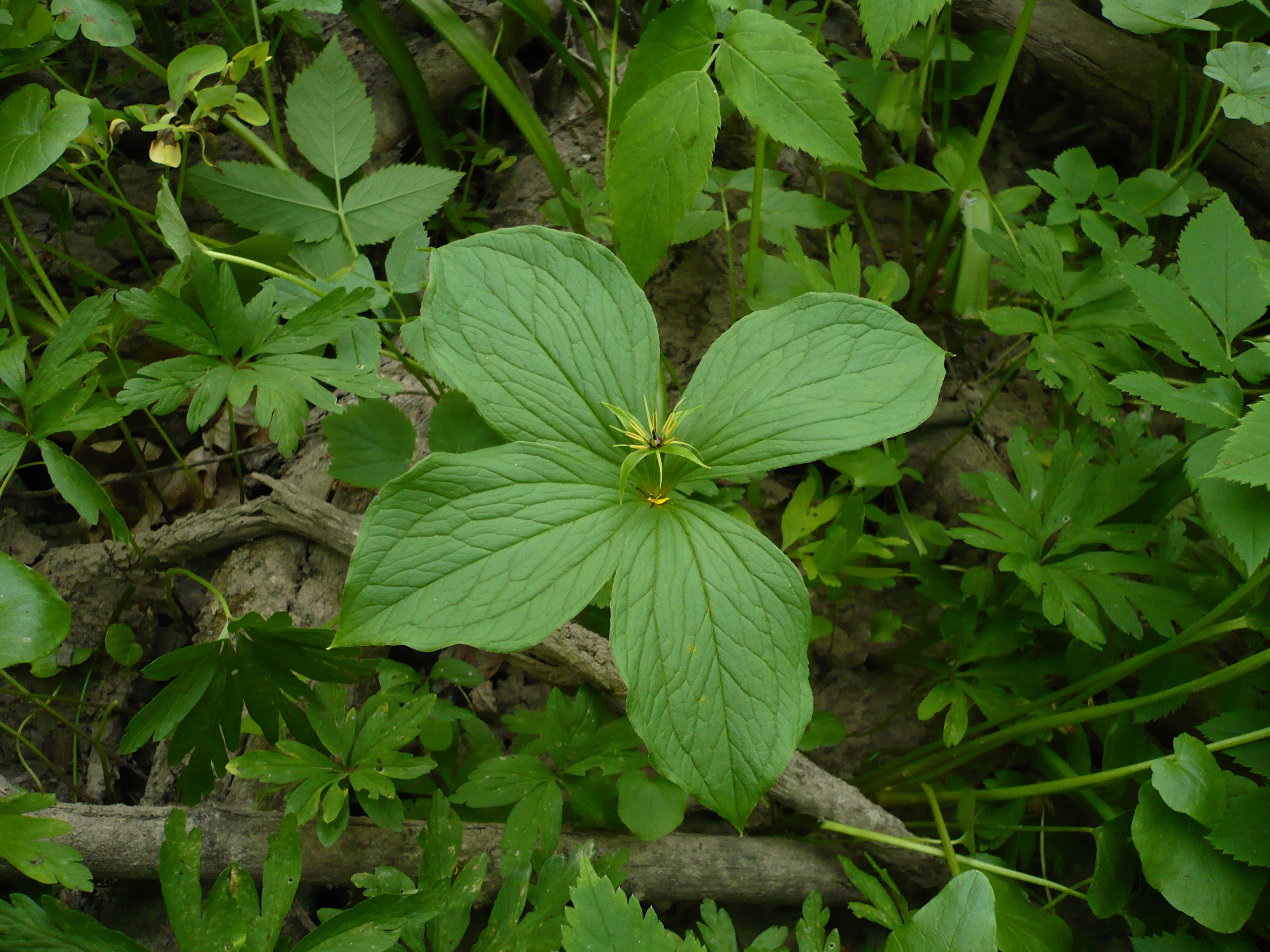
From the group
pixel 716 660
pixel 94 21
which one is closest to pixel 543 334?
pixel 716 660

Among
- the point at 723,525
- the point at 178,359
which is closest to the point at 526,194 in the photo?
the point at 178,359

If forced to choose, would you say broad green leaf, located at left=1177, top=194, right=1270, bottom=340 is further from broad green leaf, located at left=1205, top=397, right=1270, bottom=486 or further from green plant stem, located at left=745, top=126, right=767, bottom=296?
green plant stem, located at left=745, top=126, right=767, bottom=296

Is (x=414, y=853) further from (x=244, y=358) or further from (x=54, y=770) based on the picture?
(x=244, y=358)

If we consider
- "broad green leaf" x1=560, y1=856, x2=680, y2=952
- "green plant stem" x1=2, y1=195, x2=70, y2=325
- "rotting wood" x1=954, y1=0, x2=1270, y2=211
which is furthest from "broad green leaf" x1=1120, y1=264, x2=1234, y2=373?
"green plant stem" x1=2, y1=195, x2=70, y2=325

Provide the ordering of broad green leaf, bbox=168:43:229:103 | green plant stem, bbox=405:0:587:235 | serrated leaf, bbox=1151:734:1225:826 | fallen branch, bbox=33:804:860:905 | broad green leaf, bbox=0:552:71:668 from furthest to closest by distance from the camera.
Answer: green plant stem, bbox=405:0:587:235, broad green leaf, bbox=168:43:229:103, fallen branch, bbox=33:804:860:905, serrated leaf, bbox=1151:734:1225:826, broad green leaf, bbox=0:552:71:668

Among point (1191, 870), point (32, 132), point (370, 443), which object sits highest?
point (32, 132)

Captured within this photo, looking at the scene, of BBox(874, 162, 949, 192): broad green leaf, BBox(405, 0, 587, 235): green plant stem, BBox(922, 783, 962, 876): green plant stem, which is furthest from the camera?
BBox(874, 162, 949, 192): broad green leaf

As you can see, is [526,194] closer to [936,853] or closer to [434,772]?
[434,772]
